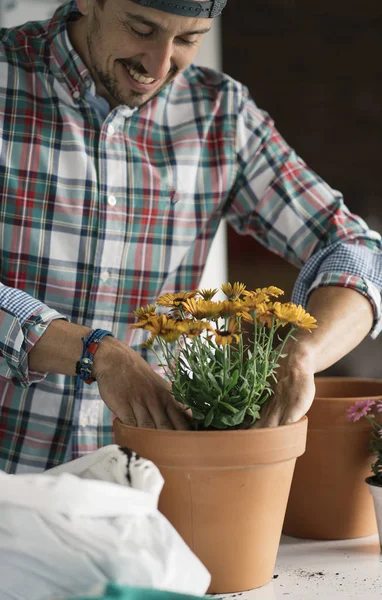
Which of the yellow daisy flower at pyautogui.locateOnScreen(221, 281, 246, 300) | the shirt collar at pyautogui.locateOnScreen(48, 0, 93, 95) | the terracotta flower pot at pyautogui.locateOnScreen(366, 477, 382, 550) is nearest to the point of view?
the yellow daisy flower at pyautogui.locateOnScreen(221, 281, 246, 300)

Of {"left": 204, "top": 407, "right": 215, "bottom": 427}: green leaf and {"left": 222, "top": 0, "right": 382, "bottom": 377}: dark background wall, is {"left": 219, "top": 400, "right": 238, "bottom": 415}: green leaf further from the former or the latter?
{"left": 222, "top": 0, "right": 382, "bottom": 377}: dark background wall

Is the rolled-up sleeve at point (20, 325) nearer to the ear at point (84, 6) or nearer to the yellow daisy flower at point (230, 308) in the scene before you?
the yellow daisy flower at point (230, 308)

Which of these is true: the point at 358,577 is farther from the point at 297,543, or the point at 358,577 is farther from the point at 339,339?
the point at 339,339

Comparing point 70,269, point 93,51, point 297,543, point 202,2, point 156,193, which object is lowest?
point 297,543

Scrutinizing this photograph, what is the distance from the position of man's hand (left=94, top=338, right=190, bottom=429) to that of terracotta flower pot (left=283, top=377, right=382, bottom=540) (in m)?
0.24

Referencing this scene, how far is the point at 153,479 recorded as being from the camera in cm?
74

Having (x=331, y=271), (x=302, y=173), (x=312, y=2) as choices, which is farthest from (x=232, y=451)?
(x=312, y=2)

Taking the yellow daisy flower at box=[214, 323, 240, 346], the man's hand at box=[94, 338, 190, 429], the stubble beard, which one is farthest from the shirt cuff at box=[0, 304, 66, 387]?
the stubble beard

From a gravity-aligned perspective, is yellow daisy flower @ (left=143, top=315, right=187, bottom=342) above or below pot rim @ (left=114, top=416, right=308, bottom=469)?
above

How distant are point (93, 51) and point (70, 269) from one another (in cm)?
40

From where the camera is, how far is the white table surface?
0.88 metres

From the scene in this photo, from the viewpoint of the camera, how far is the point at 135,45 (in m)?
1.24

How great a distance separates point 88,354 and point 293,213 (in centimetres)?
61

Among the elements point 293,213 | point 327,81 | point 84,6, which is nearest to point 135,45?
point 84,6
